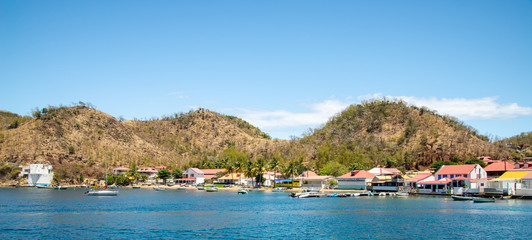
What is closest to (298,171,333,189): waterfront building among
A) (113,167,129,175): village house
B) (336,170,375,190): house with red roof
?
(336,170,375,190): house with red roof

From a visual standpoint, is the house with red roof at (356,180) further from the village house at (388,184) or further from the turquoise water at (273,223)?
the turquoise water at (273,223)

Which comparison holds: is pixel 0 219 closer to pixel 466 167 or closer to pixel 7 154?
pixel 466 167

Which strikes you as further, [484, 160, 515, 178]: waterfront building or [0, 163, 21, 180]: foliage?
[0, 163, 21, 180]: foliage

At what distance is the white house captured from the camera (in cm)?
15525

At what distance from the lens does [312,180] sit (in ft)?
422

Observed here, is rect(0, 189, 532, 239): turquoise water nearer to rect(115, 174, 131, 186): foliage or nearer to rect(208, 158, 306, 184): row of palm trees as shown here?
rect(208, 158, 306, 184): row of palm trees

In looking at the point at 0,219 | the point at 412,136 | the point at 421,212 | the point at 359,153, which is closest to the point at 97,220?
the point at 0,219

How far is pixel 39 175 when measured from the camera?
155625 millimetres

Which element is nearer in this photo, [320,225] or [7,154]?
[320,225]

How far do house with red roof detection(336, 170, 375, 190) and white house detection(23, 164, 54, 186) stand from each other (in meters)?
110

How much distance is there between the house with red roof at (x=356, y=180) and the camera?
114m

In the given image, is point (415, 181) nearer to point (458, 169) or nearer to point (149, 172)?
point (458, 169)

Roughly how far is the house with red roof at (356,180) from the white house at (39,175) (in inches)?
4332

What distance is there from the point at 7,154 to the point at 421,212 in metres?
167
